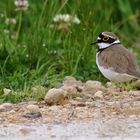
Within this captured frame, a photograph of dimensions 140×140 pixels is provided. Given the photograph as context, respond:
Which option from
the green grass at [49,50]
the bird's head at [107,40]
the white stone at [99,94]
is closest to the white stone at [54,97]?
the white stone at [99,94]

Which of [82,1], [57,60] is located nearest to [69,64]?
[57,60]

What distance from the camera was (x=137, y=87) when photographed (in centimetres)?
916

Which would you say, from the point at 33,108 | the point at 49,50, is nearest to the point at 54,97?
the point at 33,108

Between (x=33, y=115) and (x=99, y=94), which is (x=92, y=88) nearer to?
(x=99, y=94)

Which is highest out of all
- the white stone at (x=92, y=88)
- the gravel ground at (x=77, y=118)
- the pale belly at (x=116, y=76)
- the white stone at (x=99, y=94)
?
the pale belly at (x=116, y=76)

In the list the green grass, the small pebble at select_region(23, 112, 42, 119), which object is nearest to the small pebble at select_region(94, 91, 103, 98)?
the green grass

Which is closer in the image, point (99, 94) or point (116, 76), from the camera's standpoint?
point (99, 94)

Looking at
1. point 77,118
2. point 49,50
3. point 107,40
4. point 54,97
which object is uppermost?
point 107,40

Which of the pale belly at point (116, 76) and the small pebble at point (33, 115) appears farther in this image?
the pale belly at point (116, 76)

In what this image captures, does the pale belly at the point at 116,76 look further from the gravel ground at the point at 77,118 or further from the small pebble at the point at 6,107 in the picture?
the small pebble at the point at 6,107

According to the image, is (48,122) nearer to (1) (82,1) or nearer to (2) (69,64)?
(2) (69,64)

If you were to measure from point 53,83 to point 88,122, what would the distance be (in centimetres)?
192

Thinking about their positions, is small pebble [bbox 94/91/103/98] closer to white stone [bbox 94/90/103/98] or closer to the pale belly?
white stone [bbox 94/90/103/98]

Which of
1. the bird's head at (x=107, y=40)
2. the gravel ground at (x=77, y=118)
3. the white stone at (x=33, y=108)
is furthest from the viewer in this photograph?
the bird's head at (x=107, y=40)
